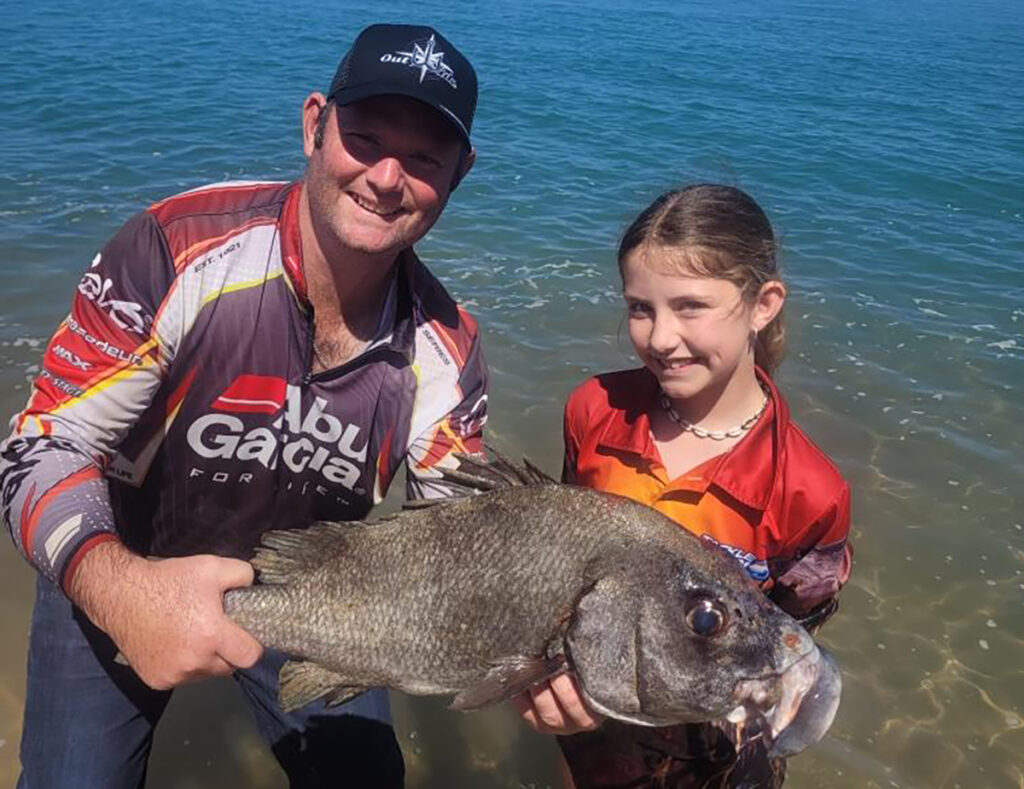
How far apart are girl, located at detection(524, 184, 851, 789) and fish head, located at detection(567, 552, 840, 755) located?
2.25 ft

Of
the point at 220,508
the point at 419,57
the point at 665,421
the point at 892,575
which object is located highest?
the point at 419,57

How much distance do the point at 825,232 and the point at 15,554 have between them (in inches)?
445

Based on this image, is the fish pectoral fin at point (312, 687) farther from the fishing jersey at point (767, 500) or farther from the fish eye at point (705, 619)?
the fishing jersey at point (767, 500)

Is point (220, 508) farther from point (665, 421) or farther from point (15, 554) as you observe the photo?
point (15, 554)

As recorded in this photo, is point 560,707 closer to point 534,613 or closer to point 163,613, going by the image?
point 534,613

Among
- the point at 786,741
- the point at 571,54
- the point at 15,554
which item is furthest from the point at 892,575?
the point at 571,54

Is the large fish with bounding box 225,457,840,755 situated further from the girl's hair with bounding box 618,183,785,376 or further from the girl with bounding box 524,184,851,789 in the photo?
the girl's hair with bounding box 618,183,785,376

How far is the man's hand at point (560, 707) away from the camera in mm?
2521

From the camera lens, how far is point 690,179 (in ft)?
15.9

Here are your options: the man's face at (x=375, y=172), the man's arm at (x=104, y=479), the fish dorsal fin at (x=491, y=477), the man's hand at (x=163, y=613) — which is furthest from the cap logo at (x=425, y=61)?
the man's hand at (x=163, y=613)

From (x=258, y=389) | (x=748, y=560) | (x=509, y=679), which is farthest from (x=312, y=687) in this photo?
(x=748, y=560)

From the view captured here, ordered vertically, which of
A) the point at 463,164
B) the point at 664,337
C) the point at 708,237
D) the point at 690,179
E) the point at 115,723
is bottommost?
the point at 115,723

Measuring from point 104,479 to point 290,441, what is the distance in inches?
24.7

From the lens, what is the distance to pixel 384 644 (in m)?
2.62
